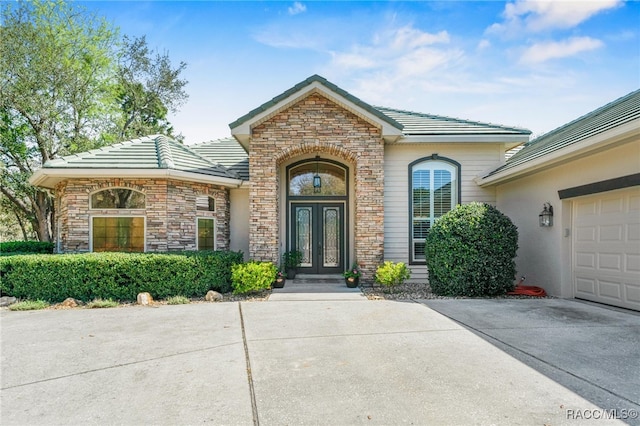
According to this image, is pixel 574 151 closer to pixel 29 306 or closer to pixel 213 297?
pixel 213 297

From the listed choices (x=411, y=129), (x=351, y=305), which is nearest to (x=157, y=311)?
(x=351, y=305)

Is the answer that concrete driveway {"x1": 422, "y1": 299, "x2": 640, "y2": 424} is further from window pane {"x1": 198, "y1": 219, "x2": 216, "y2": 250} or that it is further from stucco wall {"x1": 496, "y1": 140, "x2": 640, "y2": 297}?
window pane {"x1": 198, "y1": 219, "x2": 216, "y2": 250}

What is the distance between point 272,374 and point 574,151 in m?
6.69

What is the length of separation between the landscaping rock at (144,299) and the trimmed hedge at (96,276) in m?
0.17

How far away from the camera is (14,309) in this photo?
6.90 m

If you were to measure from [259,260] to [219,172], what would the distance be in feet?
9.37

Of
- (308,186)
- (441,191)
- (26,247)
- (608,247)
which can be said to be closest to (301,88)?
(308,186)

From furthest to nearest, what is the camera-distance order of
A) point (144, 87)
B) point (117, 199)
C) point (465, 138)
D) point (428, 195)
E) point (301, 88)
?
point (144, 87) → point (428, 195) → point (465, 138) → point (117, 199) → point (301, 88)

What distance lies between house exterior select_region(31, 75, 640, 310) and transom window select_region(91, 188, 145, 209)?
0.03 metres

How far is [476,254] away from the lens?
25.1 feet

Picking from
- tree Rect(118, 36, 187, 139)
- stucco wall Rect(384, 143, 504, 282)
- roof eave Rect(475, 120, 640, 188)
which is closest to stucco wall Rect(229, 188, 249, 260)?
stucco wall Rect(384, 143, 504, 282)

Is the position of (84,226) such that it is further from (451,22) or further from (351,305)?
(451,22)

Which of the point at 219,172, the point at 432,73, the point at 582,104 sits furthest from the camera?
the point at 582,104

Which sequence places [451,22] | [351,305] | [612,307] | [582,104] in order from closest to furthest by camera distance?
[612,307] < [351,305] < [451,22] < [582,104]
